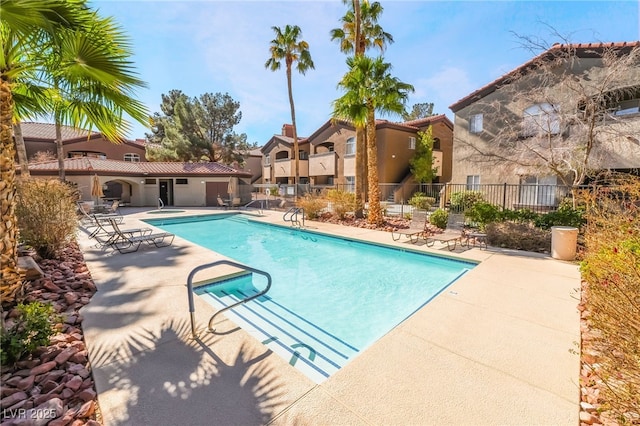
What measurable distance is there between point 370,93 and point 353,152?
15.7m

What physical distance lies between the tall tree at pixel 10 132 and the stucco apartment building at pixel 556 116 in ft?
43.2

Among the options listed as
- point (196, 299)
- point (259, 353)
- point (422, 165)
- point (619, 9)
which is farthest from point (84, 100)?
point (422, 165)

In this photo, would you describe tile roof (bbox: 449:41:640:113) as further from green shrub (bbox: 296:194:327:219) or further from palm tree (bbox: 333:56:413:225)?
green shrub (bbox: 296:194:327:219)

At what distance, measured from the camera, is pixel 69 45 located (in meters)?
4.52

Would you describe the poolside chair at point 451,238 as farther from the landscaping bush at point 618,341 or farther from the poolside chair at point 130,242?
the poolside chair at point 130,242

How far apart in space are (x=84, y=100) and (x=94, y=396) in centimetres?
555

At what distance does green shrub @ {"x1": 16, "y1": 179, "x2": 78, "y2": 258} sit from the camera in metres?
7.22

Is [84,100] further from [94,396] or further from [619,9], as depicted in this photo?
[619,9]

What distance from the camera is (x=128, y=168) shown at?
2428 cm

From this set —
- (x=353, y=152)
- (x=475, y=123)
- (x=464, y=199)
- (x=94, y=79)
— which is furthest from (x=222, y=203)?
(x=94, y=79)

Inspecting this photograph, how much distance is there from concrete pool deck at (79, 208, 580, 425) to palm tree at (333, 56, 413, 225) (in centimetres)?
956

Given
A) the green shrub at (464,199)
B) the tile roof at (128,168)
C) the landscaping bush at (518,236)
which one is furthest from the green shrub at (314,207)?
the tile roof at (128,168)

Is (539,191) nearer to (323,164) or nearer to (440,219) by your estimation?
(440,219)

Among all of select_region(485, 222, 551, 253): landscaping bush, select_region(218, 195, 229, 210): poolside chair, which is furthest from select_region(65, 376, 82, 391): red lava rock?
select_region(218, 195, 229, 210): poolside chair
